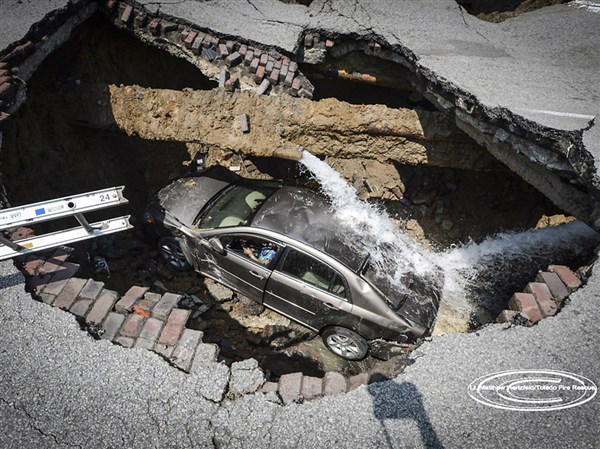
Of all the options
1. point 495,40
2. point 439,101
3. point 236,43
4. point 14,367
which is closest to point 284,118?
point 236,43

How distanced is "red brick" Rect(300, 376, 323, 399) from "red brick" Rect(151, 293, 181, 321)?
1301mm

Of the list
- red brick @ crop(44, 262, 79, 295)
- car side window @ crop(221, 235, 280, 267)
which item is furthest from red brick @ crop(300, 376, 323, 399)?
red brick @ crop(44, 262, 79, 295)

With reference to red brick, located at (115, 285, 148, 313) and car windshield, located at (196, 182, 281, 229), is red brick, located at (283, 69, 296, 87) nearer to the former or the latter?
car windshield, located at (196, 182, 281, 229)

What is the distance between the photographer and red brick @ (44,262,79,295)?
10.0ft

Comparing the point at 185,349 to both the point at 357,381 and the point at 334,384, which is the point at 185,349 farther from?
the point at 357,381

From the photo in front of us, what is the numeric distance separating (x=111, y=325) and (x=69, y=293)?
1.65 ft

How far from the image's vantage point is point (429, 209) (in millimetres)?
6180

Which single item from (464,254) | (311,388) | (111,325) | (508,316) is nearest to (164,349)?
(111,325)

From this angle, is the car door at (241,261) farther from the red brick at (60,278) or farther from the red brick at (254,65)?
the red brick at (254,65)

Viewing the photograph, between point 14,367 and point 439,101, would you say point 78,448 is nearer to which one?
point 14,367

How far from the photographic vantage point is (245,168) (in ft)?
20.9

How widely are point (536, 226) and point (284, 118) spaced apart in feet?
14.6

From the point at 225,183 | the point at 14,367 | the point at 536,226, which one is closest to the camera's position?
the point at 14,367

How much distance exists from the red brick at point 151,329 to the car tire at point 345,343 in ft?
6.55
